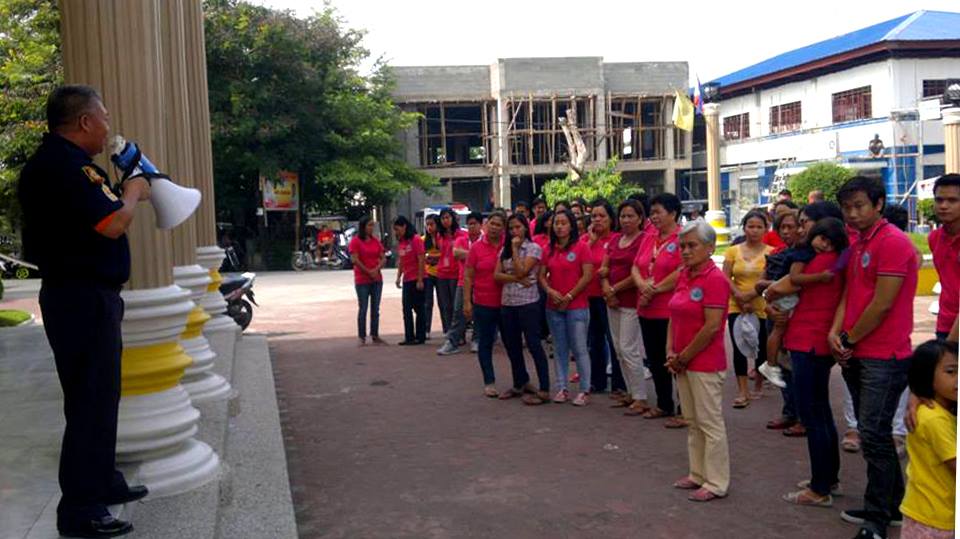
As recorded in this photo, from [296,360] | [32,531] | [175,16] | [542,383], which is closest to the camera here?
[32,531]

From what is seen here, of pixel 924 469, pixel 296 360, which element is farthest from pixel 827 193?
pixel 924 469

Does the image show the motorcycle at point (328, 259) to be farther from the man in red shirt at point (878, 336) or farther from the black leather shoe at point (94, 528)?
the black leather shoe at point (94, 528)

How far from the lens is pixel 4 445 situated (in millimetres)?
5156

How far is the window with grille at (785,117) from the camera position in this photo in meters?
39.1

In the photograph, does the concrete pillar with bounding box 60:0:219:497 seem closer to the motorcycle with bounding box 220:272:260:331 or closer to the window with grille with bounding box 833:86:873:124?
the motorcycle with bounding box 220:272:260:331

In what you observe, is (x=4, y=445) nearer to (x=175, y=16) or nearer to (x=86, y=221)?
(x=86, y=221)

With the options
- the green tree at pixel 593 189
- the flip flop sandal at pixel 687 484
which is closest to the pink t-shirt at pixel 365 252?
the flip flop sandal at pixel 687 484

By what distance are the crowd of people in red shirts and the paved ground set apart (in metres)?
0.24

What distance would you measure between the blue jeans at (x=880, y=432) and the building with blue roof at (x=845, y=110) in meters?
29.8

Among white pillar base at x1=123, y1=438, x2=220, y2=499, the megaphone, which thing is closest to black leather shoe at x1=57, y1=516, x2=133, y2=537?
white pillar base at x1=123, y1=438, x2=220, y2=499

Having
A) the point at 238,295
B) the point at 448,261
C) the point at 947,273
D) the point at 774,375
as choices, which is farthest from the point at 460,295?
the point at 947,273

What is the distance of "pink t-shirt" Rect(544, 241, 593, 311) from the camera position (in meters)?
8.09

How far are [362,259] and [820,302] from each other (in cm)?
760

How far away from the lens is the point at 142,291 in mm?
4461
